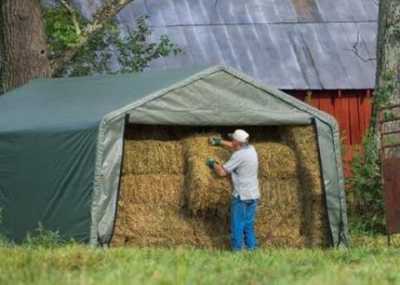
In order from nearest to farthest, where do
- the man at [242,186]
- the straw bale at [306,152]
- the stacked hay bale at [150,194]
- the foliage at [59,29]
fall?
the man at [242,186] → the stacked hay bale at [150,194] → the straw bale at [306,152] → the foliage at [59,29]

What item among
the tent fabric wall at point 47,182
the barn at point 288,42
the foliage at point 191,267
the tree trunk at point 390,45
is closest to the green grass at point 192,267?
the foliage at point 191,267

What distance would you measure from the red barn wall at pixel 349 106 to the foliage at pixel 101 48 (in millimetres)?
5203

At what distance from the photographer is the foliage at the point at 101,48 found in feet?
78.8

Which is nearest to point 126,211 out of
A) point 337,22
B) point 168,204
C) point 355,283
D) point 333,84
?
point 168,204

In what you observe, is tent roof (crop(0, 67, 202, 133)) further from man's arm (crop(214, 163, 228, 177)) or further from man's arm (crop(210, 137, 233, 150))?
man's arm (crop(214, 163, 228, 177))

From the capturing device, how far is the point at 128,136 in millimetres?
16672

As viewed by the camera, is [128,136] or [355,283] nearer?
[355,283]

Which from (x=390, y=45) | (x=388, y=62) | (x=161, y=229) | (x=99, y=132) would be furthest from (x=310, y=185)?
(x=390, y=45)

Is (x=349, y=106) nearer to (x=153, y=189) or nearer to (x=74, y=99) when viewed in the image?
(x=74, y=99)

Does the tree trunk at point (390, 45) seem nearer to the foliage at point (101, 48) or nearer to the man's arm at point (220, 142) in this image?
the man's arm at point (220, 142)

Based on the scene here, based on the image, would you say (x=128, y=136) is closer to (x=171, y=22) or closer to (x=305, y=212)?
(x=305, y=212)

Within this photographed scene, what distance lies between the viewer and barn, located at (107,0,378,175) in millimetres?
29328

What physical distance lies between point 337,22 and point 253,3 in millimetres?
2193

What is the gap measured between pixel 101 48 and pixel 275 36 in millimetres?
6626
